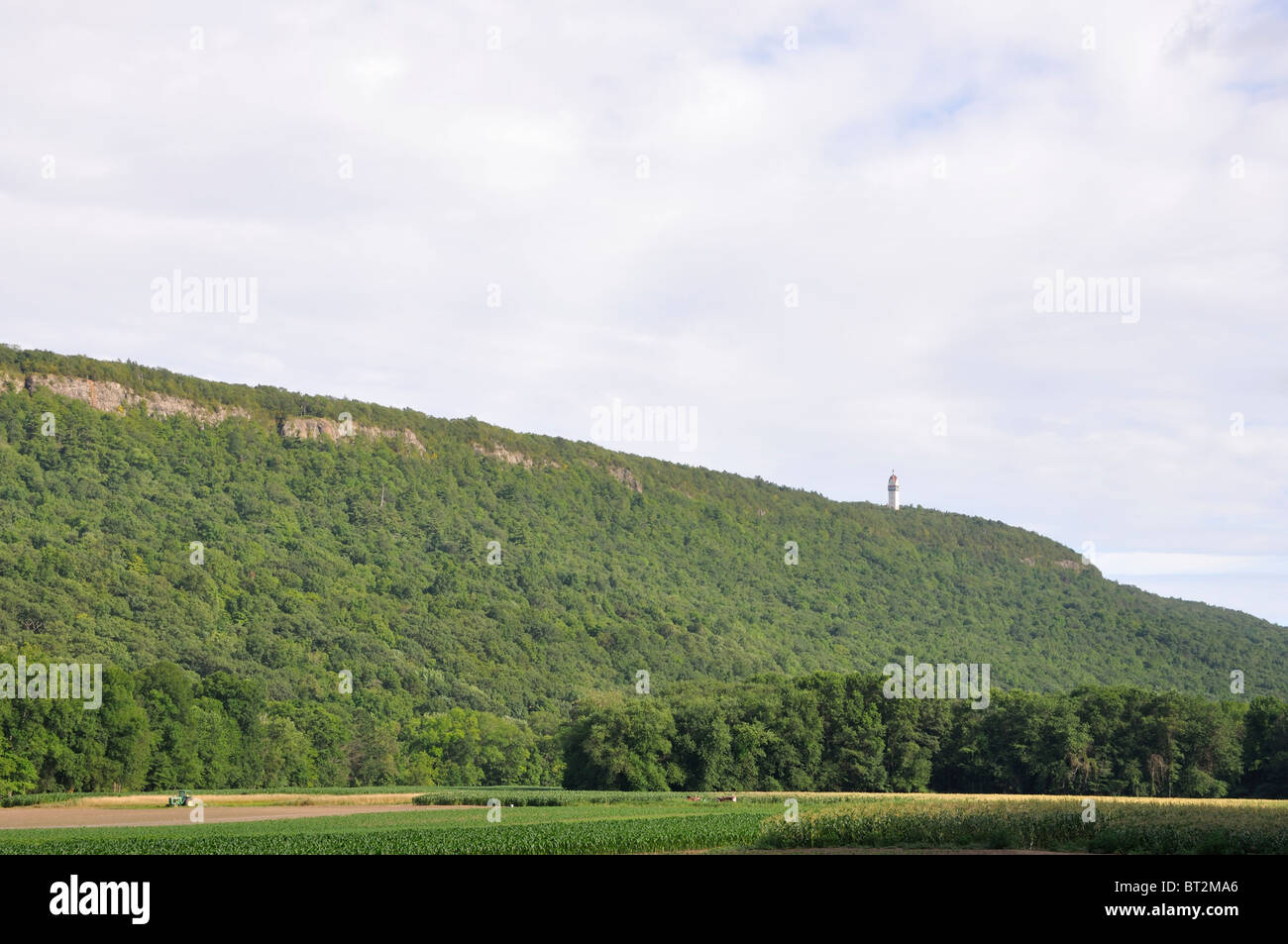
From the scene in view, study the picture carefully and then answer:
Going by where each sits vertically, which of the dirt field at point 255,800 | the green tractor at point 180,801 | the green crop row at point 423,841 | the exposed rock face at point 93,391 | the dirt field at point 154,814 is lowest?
the dirt field at point 255,800

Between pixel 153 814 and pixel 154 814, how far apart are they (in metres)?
0.10

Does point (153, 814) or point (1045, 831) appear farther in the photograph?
point (153, 814)

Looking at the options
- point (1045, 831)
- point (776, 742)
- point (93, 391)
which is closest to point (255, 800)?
point (776, 742)

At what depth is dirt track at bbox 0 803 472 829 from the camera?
5888cm

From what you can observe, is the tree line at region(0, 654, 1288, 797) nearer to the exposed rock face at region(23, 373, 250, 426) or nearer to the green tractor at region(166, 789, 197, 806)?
the green tractor at region(166, 789, 197, 806)

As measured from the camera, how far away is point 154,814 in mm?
65750

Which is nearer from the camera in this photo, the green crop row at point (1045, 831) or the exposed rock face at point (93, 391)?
the green crop row at point (1045, 831)

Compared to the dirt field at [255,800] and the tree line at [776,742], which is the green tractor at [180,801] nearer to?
the dirt field at [255,800]

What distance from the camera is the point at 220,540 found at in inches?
6521

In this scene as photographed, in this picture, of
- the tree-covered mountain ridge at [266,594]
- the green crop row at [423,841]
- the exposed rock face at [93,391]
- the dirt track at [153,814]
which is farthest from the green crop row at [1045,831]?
the exposed rock face at [93,391]

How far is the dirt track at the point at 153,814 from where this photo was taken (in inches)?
2318

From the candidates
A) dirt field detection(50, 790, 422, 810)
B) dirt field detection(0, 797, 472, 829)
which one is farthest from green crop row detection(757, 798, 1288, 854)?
dirt field detection(50, 790, 422, 810)

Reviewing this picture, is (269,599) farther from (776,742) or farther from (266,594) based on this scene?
(776,742)
